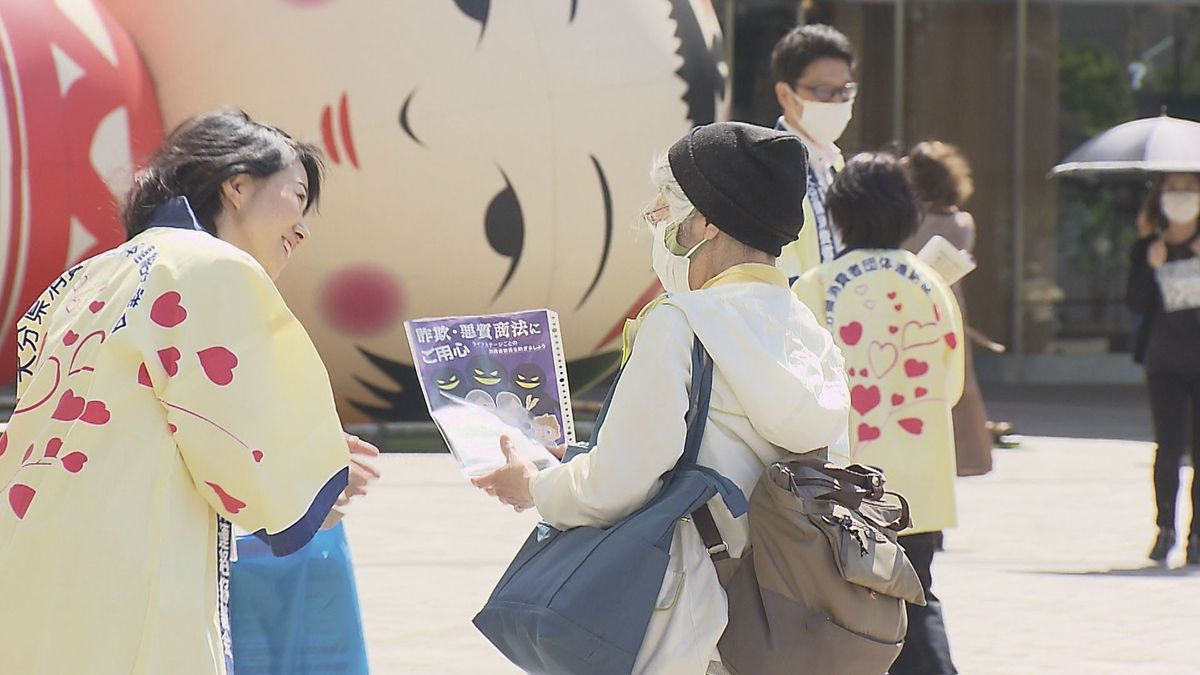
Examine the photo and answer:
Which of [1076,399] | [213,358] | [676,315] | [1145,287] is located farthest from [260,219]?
[1076,399]

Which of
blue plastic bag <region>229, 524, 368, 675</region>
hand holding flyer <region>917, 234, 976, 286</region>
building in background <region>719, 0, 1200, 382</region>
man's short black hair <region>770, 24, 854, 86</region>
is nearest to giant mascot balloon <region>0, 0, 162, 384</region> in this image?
man's short black hair <region>770, 24, 854, 86</region>

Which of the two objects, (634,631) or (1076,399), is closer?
(634,631)

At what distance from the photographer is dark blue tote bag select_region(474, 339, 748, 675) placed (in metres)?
2.94

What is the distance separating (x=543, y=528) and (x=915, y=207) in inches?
98.8

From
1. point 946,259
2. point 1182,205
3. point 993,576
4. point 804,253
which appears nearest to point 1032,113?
point 1182,205

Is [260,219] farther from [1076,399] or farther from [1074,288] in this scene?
[1074,288]

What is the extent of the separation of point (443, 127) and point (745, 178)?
698 centimetres

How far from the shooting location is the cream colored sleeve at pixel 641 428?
2.97 meters

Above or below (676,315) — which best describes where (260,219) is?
above

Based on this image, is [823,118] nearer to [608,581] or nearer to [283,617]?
[283,617]

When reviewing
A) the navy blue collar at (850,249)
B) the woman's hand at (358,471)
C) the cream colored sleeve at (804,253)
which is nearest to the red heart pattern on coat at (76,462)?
the woman's hand at (358,471)

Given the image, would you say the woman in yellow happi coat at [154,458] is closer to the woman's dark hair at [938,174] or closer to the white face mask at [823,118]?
the white face mask at [823,118]

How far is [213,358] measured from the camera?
8.79 feet

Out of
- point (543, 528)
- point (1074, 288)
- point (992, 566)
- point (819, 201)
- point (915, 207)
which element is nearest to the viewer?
point (543, 528)
